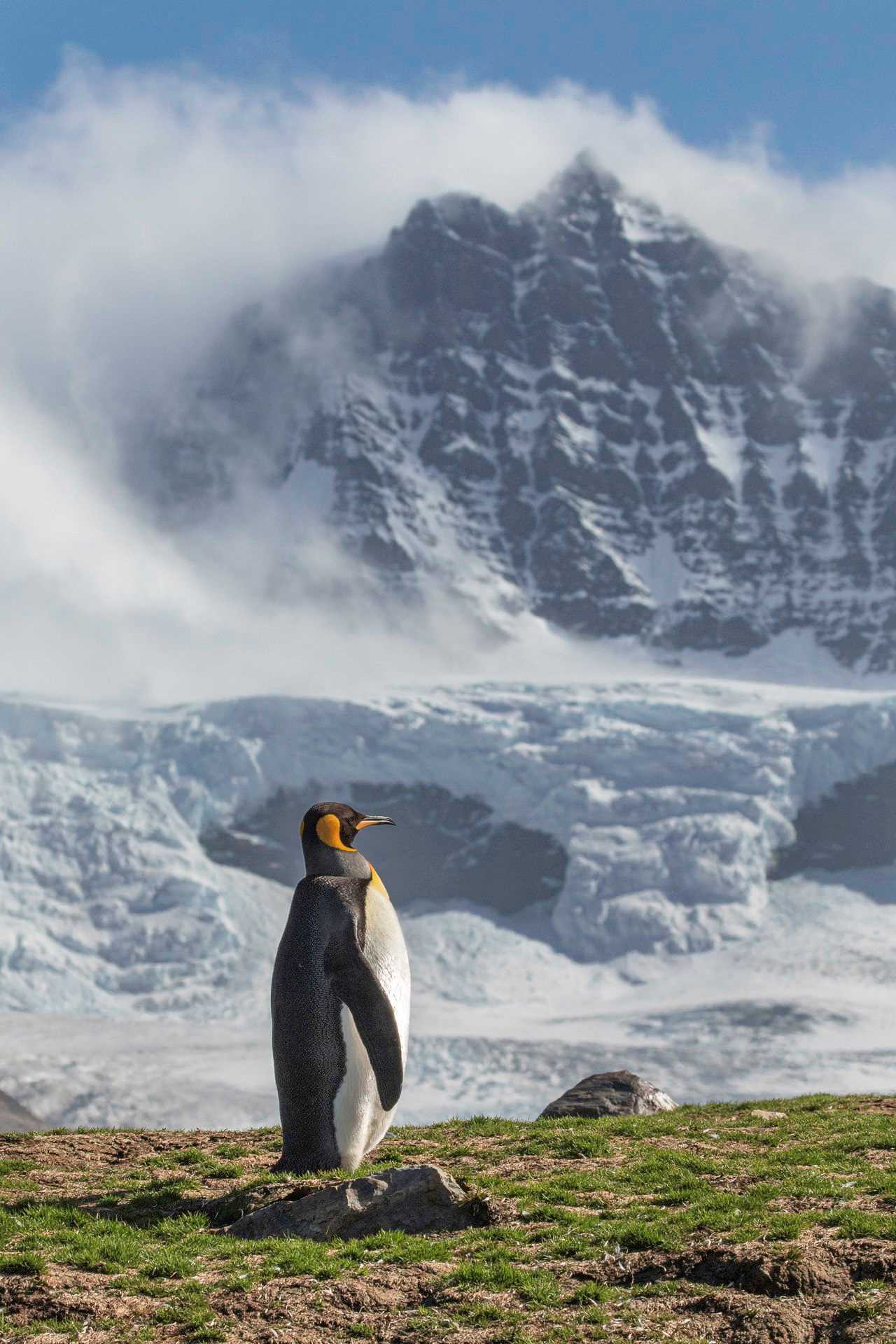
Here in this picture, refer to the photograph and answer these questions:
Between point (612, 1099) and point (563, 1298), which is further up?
point (563, 1298)

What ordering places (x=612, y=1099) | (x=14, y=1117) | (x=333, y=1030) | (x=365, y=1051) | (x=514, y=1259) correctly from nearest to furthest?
1. (x=514, y=1259)
2. (x=333, y=1030)
3. (x=365, y=1051)
4. (x=612, y=1099)
5. (x=14, y=1117)

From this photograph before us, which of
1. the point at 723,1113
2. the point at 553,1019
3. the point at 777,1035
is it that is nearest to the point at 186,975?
the point at 553,1019

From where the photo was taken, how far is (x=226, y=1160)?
1642 cm

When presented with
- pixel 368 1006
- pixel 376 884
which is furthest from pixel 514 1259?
pixel 376 884

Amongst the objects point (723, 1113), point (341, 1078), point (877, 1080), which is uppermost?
point (341, 1078)

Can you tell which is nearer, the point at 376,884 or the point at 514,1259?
the point at 514,1259

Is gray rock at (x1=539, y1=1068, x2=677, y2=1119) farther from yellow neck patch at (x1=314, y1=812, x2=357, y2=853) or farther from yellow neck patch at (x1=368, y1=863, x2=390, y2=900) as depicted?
yellow neck patch at (x1=314, y1=812, x2=357, y2=853)

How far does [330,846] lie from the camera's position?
15617 mm

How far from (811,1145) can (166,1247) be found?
815cm

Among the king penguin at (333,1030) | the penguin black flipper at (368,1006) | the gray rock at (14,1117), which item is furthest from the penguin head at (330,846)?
the gray rock at (14,1117)

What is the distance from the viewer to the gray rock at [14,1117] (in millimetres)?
104812

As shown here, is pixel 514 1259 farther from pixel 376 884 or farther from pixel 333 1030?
pixel 376 884

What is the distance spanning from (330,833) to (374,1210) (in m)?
4.40

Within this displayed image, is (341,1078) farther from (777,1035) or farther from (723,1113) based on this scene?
(777,1035)
